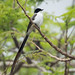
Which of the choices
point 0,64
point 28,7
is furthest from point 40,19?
point 0,64

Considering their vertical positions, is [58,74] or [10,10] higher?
[10,10]

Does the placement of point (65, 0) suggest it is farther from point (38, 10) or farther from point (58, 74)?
point (58, 74)

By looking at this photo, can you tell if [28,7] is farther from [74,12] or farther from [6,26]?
[74,12]

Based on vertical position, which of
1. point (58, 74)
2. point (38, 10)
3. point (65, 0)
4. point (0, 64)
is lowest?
point (0, 64)

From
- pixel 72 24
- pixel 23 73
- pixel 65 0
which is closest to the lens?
pixel 72 24

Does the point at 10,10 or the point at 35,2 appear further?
the point at 35,2

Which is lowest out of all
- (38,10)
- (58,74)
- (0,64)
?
(0,64)

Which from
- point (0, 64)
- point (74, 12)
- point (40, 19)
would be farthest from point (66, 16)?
point (0, 64)

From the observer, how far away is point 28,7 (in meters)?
2.24

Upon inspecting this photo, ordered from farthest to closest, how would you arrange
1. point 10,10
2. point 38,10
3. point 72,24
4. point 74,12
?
point 38,10, point 10,10, point 72,24, point 74,12

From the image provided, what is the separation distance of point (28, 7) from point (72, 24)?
26.6 inches

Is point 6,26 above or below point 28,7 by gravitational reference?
below

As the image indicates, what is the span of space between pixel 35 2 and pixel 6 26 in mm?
449

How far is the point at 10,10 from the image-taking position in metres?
→ 1.96
